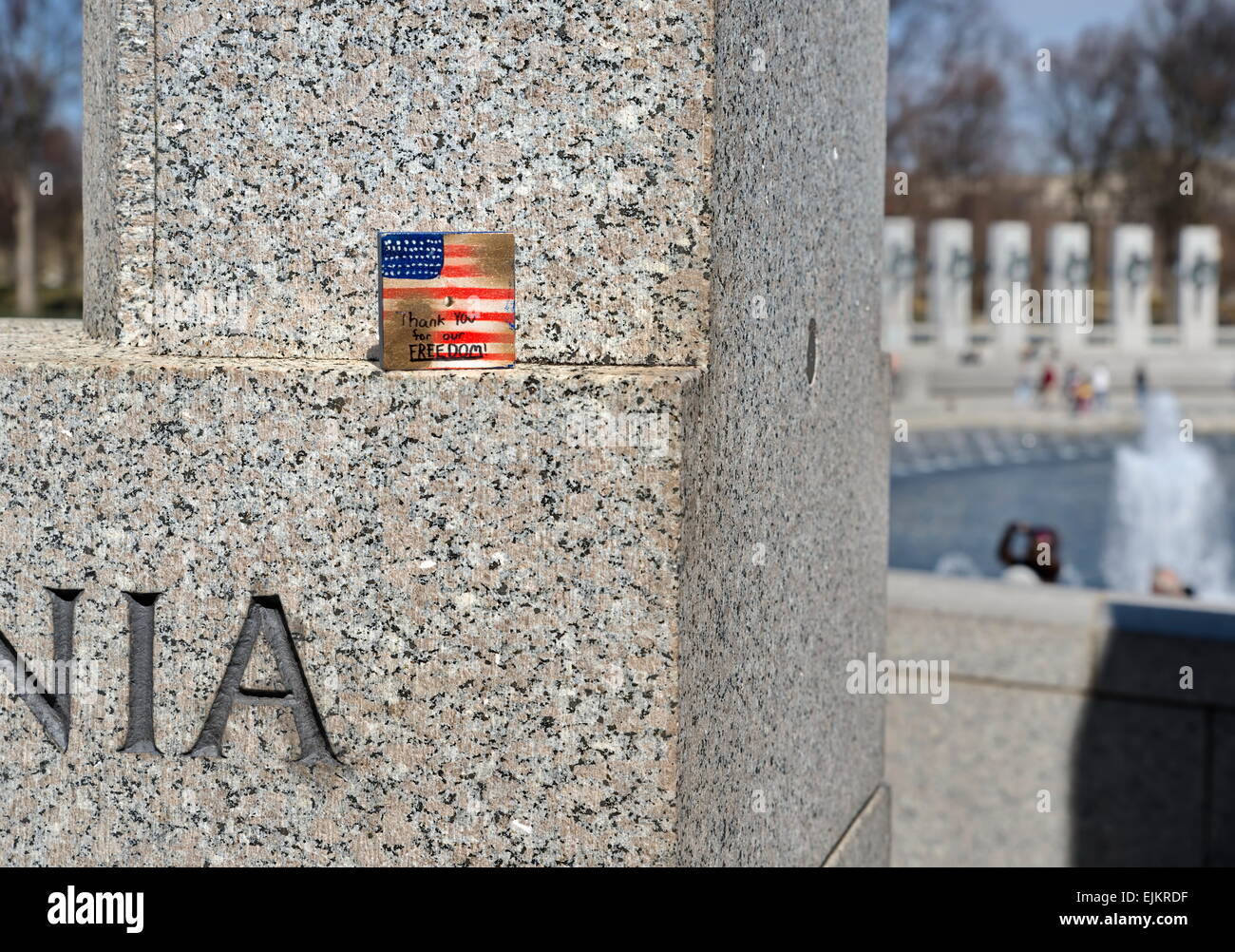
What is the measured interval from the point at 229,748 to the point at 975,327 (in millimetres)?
44353

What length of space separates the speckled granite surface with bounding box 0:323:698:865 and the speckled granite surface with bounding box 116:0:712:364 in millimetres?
126

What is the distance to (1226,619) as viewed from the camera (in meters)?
4.58

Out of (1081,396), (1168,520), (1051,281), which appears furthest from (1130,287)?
(1168,520)

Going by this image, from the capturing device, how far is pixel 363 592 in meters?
2.21

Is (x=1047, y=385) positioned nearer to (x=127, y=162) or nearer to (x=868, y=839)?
(x=868, y=839)

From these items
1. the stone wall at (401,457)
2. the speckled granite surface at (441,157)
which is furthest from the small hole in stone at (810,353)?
the speckled granite surface at (441,157)

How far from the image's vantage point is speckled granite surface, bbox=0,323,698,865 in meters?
2.15

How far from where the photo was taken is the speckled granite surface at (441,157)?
2227 millimetres

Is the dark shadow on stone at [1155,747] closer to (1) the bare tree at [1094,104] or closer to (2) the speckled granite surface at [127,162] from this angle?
(2) the speckled granite surface at [127,162]

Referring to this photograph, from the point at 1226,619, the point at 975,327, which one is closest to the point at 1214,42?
the point at 975,327

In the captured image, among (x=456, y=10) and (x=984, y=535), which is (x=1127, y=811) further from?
(x=984, y=535)

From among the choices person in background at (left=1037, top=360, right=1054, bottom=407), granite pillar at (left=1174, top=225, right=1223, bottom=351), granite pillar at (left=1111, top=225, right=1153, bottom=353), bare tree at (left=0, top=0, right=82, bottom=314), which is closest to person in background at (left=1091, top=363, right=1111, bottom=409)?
person in background at (left=1037, top=360, right=1054, bottom=407)

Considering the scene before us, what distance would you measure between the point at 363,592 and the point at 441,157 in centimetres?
70

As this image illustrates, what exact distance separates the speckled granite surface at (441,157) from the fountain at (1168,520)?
1334 centimetres
